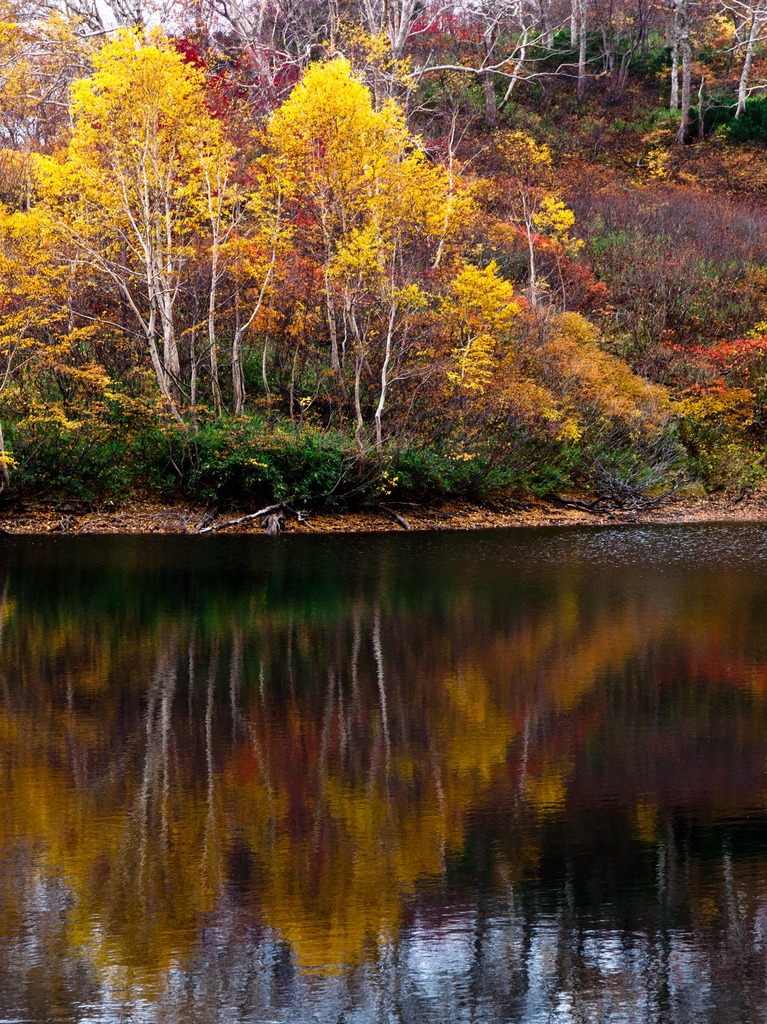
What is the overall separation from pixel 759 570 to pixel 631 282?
21940mm

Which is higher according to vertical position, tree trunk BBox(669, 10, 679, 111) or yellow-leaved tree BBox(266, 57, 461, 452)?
tree trunk BBox(669, 10, 679, 111)

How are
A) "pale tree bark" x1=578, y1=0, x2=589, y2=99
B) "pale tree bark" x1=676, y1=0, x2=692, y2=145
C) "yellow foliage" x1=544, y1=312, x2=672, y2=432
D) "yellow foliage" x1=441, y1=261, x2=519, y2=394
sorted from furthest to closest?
1. "pale tree bark" x1=578, y1=0, x2=589, y2=99
2. "pale tree bark" x1=676, y1=0, x2=692, y2=145
3. "yellow foliage" x1=544, y1=312, x2=672, y2=432
4. "yellow foliage" x1=441, y1=261, x2=519, y2=394

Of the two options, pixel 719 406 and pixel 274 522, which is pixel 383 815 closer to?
pixel 274 522

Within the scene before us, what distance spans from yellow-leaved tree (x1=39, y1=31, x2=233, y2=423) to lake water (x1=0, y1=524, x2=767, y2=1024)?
13376 millimetres

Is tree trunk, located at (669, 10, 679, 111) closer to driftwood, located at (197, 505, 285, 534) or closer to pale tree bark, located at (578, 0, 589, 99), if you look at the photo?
pale tree bark, located at (578, 0, 589, 99)

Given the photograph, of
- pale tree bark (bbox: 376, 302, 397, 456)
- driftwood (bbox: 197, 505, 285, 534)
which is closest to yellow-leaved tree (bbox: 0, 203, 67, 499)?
driftwood (bbox: 197, 505, 285, 534)

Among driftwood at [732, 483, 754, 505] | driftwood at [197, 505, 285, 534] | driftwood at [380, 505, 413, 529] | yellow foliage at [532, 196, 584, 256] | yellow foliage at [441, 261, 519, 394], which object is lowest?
driftwood at [732, 483, 754, 505]

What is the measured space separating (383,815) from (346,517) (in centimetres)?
1924

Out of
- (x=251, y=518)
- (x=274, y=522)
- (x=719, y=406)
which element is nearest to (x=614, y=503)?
(x=719, y=406)

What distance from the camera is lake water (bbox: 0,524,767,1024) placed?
15.9 feet

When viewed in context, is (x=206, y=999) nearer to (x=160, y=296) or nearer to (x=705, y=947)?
(x=705, y=947)

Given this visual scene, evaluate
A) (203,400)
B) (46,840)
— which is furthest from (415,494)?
(46,840)

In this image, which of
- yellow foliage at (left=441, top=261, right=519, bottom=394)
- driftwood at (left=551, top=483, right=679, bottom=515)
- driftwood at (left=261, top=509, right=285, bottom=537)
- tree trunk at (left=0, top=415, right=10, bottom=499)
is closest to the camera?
tree trunk at (left=0, top=415, right=10, bottom=499)

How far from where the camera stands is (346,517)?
25969 mm
